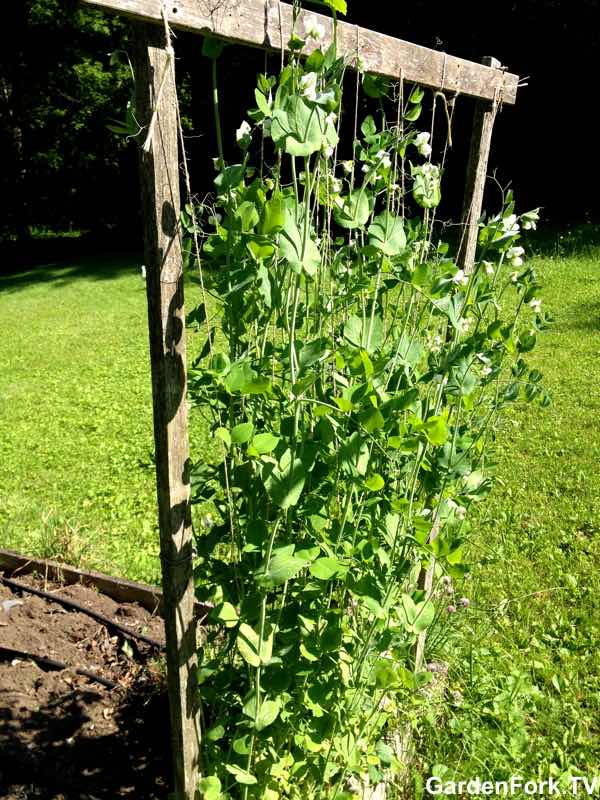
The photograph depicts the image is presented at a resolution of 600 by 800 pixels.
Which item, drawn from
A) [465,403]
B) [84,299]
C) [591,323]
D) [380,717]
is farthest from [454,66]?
[84,299]

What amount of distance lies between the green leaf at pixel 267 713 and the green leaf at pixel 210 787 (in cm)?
19

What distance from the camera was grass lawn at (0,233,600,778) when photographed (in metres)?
2.29

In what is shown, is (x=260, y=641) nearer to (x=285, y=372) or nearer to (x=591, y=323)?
(x=285, y=372)

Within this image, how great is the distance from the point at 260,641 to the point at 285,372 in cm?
61

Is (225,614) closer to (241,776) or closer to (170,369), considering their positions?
(241,776)

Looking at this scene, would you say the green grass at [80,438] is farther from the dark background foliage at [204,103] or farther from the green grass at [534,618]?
the dark background foliage at [204,103]

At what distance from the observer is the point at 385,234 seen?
151cm

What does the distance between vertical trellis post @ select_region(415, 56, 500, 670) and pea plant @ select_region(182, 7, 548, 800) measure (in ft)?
1.30

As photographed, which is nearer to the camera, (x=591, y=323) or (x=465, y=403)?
(x=465, y=403)

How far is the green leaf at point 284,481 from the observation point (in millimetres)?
1271

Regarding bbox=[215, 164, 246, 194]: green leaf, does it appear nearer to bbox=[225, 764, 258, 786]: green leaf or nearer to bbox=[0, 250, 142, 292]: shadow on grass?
bbox=[225, 764, 258, 786]: green leaf

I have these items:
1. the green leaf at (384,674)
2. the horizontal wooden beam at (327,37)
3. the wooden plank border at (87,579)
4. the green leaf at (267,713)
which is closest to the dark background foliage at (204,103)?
the wooden plank border at (87,579)

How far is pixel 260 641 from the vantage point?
1395mm

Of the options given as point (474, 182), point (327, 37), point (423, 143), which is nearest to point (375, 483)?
point (423, 143)
